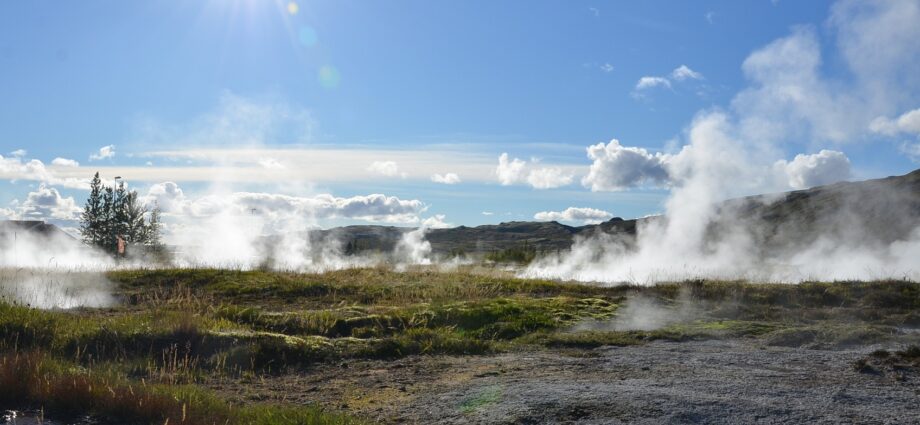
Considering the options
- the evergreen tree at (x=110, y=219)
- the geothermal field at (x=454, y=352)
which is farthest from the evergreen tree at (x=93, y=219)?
the geothermal field at (x=454, y=352)

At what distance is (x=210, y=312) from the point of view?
1650cm

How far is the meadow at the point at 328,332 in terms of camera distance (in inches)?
332

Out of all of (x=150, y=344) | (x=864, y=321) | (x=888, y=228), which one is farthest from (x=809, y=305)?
(x=888, y=228)

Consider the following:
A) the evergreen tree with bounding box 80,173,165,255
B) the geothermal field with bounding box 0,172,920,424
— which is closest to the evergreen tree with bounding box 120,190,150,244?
the evergreen tree with bounding box 80,173,165,255

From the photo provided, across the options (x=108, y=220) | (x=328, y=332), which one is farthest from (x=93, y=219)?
(x=328, y=332)

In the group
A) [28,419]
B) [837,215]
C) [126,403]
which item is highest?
[837,215]

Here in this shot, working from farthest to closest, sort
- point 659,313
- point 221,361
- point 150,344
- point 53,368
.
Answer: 1. point 659,313
2. point 150,344
3. point 221,361
4. point 53,368

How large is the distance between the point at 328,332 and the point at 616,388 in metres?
7.37

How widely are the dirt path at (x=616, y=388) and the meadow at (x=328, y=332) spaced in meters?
0.30

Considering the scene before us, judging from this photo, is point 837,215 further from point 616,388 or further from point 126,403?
point 126,403

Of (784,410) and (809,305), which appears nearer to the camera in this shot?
(784,410)

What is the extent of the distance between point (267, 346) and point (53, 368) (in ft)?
11.3

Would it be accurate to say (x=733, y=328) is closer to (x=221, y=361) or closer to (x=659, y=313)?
(x=659, y=313)

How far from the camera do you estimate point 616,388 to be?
9.22 meters
